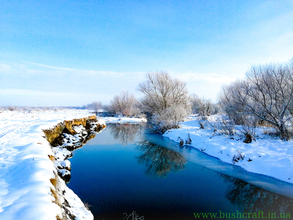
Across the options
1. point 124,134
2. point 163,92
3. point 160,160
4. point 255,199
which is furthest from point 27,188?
point 163,92

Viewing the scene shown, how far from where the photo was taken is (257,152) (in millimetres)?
8117

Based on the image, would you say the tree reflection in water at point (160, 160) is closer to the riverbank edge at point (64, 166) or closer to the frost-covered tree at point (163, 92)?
the riverbank edge at point (64, 166)

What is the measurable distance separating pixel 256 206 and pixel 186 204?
6.91 feet

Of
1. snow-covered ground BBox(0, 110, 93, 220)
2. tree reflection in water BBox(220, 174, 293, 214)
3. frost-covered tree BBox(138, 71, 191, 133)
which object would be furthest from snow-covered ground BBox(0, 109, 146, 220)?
frost-covered tree BBox(138, 71, 191, 133)

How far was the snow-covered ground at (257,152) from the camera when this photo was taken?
6.73 meters

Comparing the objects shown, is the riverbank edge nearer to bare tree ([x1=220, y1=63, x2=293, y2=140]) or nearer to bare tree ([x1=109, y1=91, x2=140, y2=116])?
bare tree ([x1=220, y1=63, x2=293, y2=140])

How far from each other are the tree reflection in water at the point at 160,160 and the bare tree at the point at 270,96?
570 cm

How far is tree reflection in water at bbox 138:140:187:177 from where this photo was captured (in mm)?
7564

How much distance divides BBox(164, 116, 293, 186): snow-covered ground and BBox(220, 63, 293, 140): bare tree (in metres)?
1.17

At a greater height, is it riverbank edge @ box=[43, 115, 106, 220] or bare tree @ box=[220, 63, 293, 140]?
bare tree @ box=[220, 63, 293, 140]

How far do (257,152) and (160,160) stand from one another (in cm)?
489

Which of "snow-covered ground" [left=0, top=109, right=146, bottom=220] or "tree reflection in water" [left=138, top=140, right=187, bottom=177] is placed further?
"tree reflection in water" [left=138, top=140, right=187, bottom=177]

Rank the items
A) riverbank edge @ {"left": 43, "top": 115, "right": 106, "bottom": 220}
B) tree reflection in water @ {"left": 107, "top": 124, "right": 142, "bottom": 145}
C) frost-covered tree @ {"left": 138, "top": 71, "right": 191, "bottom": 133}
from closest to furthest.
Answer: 1. riverbank edge @ {"left": 43, "top": 115, "right": 106, "bottom": 220}
2. tree reflection in water @ {"left": 107, "top": 124, "right": 142, "bottom": 145}
3. frost-covered tree @ {"left": 138, "top": 71, "right": 191, "bottom": 133}

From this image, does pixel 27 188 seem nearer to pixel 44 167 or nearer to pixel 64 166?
pixel 44 167
